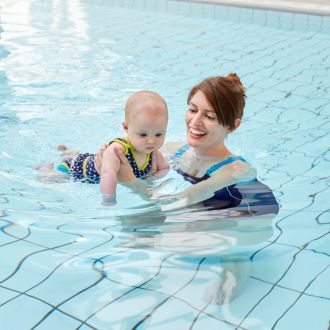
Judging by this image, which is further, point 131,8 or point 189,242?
point 131,8

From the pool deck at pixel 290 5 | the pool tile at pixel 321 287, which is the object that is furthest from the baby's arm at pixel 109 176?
the pool deck at pixel 290 5

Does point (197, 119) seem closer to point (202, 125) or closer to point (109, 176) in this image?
point (202, 125)

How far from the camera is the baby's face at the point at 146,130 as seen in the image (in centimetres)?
303

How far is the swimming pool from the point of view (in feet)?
7.08

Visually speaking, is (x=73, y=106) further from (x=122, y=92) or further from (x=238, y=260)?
(x=238, y=260)

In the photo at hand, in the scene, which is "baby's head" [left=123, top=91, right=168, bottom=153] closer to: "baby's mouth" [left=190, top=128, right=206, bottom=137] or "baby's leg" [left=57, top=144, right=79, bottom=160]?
"baby's mouth" [left=190, top=128, right=206, bottom=137]

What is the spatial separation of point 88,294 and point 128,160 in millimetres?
1188

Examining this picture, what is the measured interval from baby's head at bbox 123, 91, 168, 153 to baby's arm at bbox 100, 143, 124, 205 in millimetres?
143

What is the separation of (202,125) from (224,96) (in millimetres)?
188

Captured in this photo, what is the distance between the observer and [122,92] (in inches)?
219

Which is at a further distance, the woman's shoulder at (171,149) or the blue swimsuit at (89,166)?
the woman's shoulder at (171,149)

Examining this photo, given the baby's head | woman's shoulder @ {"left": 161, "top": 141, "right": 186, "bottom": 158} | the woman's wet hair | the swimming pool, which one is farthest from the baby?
woman's shoulder @ {"left": 161, "top": 141, "right": 186, "bottom": 158}

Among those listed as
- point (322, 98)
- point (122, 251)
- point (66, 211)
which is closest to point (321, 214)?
point (122, 251)

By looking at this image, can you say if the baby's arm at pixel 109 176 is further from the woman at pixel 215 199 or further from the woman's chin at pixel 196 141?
the woman's chin at pixel 196 141
